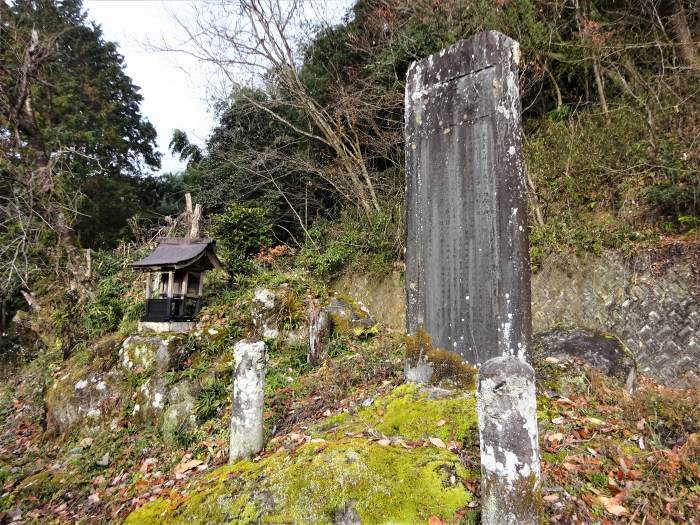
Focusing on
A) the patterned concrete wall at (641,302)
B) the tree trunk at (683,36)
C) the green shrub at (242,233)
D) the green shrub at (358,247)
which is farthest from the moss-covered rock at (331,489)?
the tree trunk at (683,36)

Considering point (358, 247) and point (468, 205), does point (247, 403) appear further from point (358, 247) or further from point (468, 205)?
point (358, 247)

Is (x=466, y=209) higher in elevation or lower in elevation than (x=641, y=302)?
higher

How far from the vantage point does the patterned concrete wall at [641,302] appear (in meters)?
5.59

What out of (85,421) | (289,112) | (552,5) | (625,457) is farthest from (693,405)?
(289,112)

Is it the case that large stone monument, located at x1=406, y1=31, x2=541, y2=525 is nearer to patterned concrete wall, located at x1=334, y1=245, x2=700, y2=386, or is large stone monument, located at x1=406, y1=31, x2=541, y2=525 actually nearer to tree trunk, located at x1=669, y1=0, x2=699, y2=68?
patterned concrete wall, located at x1=334, y1=245, x2=700, y2=386

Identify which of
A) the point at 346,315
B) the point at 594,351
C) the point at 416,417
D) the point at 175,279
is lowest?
the point at 416,417

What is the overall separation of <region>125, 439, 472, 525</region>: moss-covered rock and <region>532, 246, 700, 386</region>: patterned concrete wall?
173 inches

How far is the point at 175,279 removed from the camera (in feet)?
23.0

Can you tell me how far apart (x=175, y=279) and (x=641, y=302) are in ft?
25.3

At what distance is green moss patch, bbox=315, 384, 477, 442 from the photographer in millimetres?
3352

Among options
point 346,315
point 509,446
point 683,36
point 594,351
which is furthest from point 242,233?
point 683,36

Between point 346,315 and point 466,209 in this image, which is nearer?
point 466,209

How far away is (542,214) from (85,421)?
8.77 metres

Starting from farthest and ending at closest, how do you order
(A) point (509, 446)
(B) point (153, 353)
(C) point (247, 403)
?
(B) point (153, 353) → (C) point (247, 403) → (A) point (509, 446)
